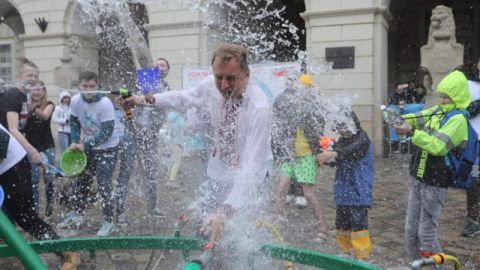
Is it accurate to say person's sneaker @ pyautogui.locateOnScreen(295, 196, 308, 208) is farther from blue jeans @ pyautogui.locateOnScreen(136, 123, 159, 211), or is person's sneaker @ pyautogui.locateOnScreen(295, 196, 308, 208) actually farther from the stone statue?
the stone statue

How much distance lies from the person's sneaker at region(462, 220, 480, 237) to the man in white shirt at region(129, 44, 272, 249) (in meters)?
2.72

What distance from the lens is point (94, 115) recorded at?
188 inches

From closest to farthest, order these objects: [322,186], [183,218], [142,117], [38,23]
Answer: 1. [183,218]
2. [142,117]
3. [322,186]
4. [38,23]

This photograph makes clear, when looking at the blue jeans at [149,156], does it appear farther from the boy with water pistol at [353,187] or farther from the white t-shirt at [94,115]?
the boy with water pistol at [353,187]

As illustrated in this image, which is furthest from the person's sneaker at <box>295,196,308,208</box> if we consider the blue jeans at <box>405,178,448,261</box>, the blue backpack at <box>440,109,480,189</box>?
the blue jeans at <box>405,178,448,261</box>

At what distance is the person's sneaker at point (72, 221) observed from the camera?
499cm

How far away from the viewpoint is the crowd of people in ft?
8.76

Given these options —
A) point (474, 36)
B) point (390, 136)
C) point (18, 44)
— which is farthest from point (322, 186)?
point (18, 44)

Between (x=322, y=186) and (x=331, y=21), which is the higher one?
(x=331, y=21)

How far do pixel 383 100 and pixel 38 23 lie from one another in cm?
1072

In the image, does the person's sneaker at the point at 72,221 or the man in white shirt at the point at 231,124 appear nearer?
the man in white shirt at the point at 231,124

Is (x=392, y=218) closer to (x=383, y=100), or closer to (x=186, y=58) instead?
(x=383, y=100)

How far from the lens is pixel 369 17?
1144 centimetres

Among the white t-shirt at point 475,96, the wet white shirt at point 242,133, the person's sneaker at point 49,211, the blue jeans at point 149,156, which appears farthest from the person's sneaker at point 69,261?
the white t-shirt at point 475,96
